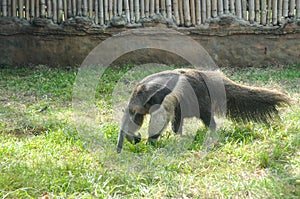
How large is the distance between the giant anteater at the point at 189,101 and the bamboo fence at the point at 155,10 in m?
3.88

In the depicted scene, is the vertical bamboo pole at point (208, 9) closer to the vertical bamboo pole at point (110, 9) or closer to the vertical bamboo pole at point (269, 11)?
the vertical bamboo pole at point (269, 11)

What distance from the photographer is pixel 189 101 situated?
510cm

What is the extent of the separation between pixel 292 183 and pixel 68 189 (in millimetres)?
1849

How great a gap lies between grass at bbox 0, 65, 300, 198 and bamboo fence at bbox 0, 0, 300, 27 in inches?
118

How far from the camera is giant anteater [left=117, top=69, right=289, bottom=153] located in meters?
4.81

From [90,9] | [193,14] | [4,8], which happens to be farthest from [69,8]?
[193,14]

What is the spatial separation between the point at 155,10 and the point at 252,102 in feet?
14.4

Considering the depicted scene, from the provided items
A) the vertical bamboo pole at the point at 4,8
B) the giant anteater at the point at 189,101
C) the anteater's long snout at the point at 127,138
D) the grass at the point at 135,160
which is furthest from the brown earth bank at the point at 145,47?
the anteater's long snout at the point at 127,138

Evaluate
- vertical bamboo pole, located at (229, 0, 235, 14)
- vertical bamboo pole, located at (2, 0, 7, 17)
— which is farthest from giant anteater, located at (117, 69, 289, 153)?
vertical bamboo pole, located at (2, 0, 7, 17)

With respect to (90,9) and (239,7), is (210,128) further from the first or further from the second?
(90,9)

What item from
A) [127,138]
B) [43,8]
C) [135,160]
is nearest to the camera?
[135,160]

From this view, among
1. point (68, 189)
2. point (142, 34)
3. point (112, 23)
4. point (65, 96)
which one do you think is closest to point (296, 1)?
point (142, 34)

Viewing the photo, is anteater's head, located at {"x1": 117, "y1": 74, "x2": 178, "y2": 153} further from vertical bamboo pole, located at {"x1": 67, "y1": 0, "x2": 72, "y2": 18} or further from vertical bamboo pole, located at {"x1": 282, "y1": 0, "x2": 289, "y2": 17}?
vertical bamboo pole, located at {"x1": 282, "y1": 0, "x2": 289, "y2": 17}

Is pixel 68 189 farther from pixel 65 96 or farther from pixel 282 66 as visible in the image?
pixel 282 66
